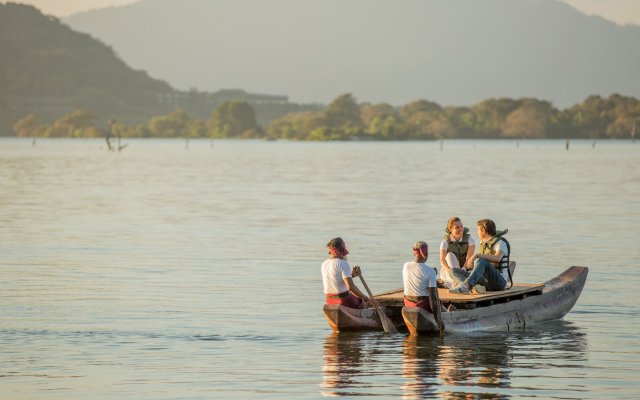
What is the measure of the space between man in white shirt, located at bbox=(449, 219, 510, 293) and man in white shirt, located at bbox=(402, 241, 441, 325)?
1415mm

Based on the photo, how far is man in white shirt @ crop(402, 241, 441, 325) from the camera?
81.1 feet

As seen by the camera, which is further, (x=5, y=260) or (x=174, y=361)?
(x=5, y=260)

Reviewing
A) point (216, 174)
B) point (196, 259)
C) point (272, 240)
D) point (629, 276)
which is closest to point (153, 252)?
point (196, 259)

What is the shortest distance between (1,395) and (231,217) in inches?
1667

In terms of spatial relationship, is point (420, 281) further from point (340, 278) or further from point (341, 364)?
point (341, 364)

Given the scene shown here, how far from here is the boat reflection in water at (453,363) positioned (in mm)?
21172

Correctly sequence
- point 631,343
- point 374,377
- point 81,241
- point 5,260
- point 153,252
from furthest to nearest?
point 81,241 → point 153,252 → point 5,260 → point 631,343 → point 374,377

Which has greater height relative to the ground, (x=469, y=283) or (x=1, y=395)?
(x=469, y=283)

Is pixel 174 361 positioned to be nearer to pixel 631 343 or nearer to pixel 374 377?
pixel 374 377

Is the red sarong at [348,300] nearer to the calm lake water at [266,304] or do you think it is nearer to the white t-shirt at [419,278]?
the calm lake water at [266,304]

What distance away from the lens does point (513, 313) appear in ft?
88.3

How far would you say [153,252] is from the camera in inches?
1766

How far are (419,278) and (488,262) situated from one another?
2146 mm

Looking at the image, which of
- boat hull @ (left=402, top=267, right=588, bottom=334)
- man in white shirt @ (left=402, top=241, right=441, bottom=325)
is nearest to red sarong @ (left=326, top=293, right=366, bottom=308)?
boat hull @ (left=402, top=267, right=588, bottom=334)
